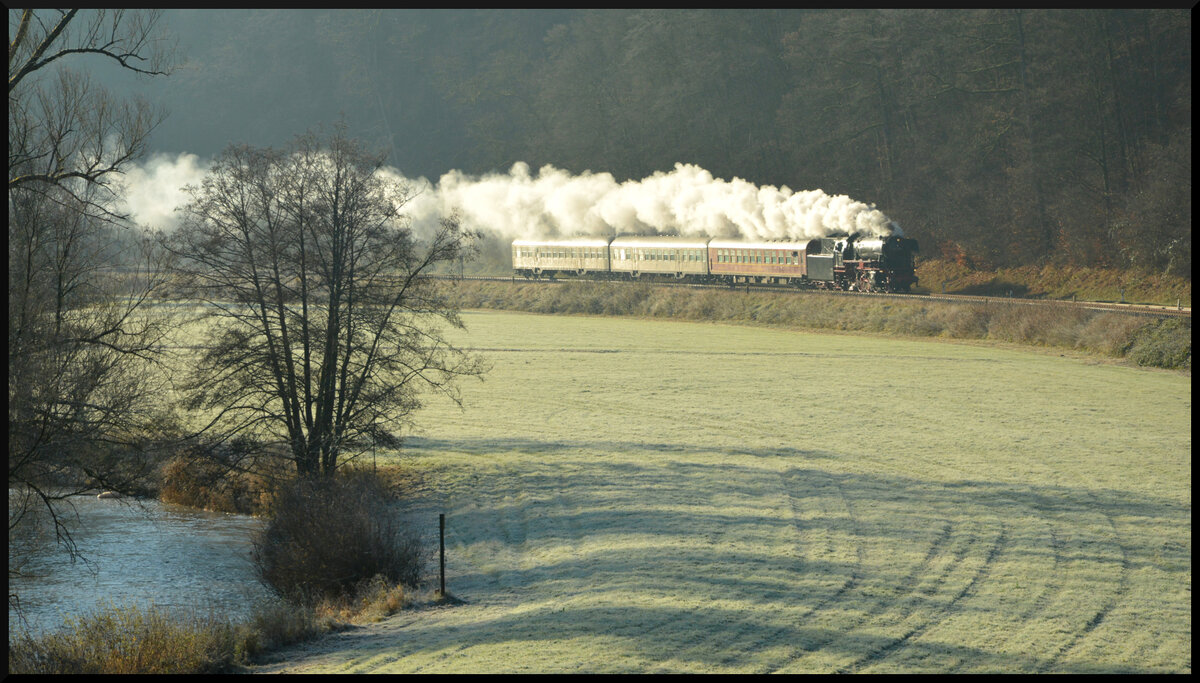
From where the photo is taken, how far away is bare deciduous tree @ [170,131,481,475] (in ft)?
74.2

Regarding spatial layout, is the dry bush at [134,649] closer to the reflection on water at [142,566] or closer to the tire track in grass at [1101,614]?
the reflection on water at [142,566]

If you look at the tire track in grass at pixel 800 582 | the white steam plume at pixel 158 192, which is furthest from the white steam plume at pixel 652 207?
the tire track in grass at pixel 800 582

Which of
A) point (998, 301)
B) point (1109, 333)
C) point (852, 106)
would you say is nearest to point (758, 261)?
point (998, 301)

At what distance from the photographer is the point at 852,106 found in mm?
65062

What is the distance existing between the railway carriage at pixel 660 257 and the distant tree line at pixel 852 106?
468 inches

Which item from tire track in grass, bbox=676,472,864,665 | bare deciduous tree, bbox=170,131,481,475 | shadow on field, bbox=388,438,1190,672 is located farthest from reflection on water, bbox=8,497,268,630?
tire track in grass, bbox=676,472,864,665

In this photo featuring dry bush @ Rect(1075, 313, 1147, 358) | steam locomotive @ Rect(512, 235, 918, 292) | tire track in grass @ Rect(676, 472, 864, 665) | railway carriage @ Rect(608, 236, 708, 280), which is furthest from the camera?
railway carriage @ Rect(608, 236, 708, 280)

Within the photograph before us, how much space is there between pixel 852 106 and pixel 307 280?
48.7 m

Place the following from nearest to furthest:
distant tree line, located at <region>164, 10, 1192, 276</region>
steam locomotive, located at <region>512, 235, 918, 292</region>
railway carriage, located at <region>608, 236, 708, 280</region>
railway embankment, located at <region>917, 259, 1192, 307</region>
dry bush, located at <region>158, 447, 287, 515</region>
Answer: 1. dry bush, located at <region>158, 447, 287, 515</region>
2. railway embankment, located at <region>917, 259, 1192, 307</region>
3. steam locomotive, located at <region>512, 235, 918, 292</region>
4. distant tree line, located at <region>164, 10, 1192, 276</region>
5. railway carriage, located at <region>608, 236, 708, 280</region>

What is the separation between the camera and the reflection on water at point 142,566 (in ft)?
57.7

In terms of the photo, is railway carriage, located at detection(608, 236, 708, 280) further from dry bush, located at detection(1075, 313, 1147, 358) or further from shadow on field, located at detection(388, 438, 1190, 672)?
shadow on field, located at detection(388, 438, 1190, 672)

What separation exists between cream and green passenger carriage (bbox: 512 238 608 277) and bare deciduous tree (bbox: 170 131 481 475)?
4180 cm

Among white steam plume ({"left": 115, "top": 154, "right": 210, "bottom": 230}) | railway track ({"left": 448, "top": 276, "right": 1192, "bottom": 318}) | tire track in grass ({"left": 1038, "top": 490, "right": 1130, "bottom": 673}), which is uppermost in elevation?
white steam plume ({"left": 115, "top": 154, "right": 210, "bottom": 230})

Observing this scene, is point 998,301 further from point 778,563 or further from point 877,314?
point 778,563
